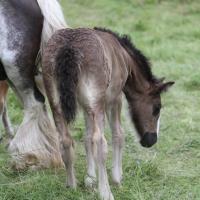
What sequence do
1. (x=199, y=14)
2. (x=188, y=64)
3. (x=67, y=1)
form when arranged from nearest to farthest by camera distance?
(x=188, y=64), (x=199, y=14), (x=67, y=1)

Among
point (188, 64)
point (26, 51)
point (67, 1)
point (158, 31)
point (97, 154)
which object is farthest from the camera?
point (67, 1)

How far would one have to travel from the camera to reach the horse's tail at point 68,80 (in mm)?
4059

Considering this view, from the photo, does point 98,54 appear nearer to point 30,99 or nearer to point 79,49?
point 79,49

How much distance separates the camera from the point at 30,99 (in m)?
4.79

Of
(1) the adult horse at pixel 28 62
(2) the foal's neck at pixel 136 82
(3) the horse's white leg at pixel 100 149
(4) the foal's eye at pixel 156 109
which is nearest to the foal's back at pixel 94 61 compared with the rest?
(3) the horse's white leg at pixel 100 149

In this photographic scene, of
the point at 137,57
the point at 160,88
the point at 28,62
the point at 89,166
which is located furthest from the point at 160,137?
the point at 28,62

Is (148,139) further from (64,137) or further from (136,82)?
(64,137)

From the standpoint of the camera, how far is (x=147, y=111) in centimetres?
489

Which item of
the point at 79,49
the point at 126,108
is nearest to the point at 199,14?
the point at 126,108

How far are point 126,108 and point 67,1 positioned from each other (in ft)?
29.6

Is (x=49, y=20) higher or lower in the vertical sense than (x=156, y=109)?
higher

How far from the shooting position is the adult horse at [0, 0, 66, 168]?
4652mm

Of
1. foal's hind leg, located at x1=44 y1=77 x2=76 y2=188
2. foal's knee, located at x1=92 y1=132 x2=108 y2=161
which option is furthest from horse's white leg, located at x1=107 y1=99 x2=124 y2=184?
foal's knee, located at x1=92 y1=132 x2=108 y2=161

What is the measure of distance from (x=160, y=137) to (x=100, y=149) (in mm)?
2074
